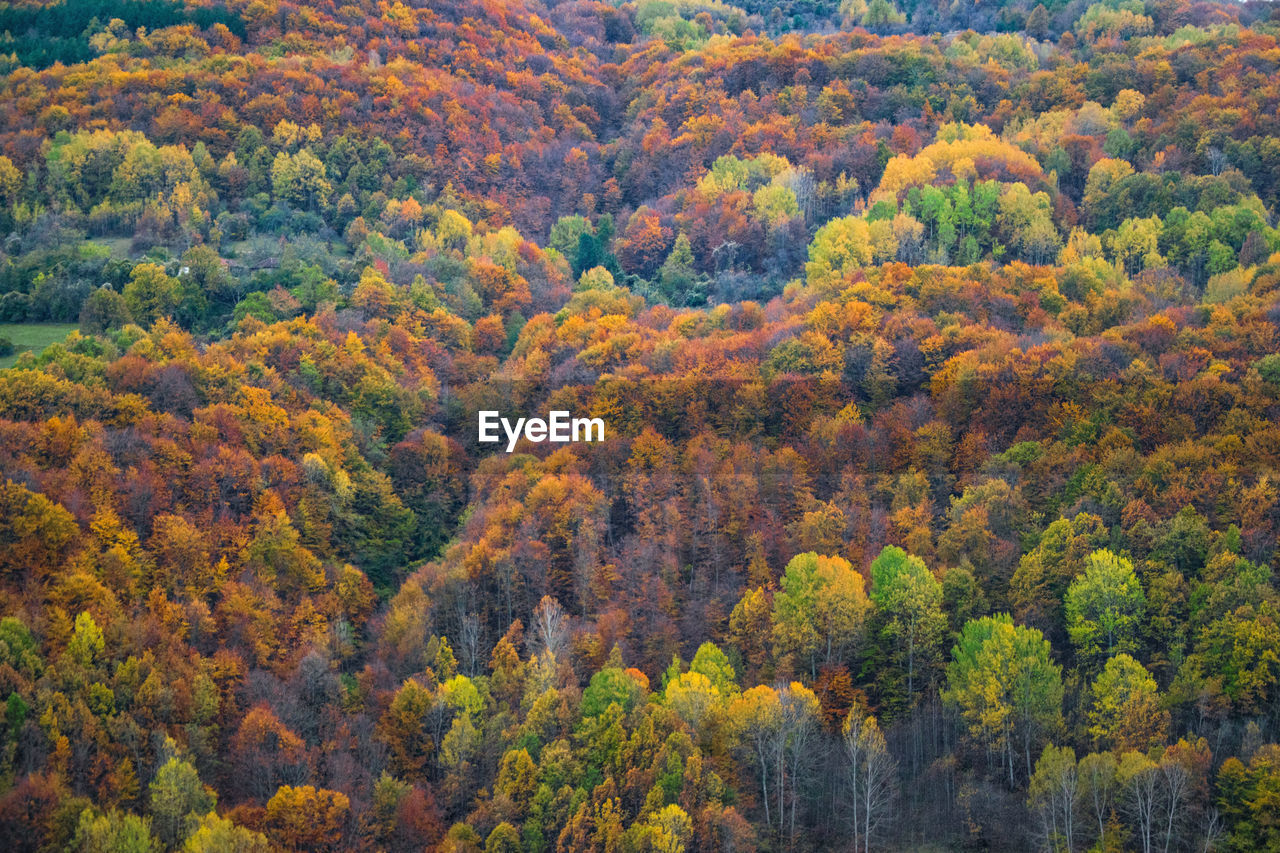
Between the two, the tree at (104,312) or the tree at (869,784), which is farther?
the tree at (104,312)

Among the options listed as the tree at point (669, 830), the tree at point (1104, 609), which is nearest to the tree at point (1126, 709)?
the tree at point (1104, 609)

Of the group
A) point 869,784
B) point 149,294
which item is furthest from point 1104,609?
point 149,294

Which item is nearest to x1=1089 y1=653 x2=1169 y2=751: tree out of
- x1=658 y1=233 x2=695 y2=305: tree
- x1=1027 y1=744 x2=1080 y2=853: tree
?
x1=1027 y1=744 x2=1080 y2=853: tree

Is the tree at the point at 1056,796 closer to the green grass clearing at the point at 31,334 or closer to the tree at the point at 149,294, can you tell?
the tree at the point at 149,294

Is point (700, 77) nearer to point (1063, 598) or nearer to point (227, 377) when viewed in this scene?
point (227, 377)

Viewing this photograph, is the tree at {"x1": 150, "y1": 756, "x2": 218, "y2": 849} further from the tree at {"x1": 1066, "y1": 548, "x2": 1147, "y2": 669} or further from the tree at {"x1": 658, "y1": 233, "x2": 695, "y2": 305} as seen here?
the tree at {"x1": 658, "y1": 233, "x2": 695, "y2": 305}
